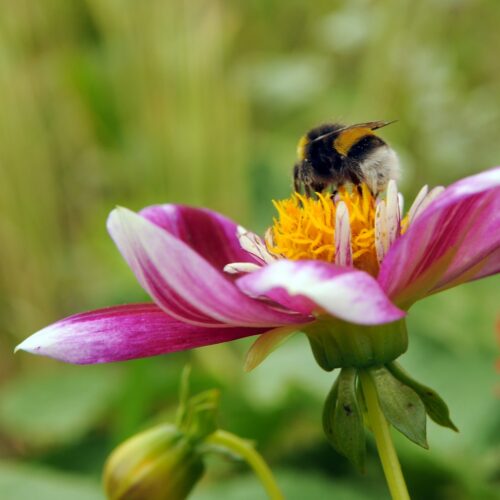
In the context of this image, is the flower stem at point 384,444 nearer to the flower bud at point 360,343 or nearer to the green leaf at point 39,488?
the flower bud at point 360,343

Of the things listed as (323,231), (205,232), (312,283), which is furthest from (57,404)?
(312,283)

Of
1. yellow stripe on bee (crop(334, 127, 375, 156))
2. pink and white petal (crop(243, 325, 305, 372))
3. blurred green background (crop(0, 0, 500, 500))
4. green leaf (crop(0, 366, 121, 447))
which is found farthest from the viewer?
green leaf (crop(0, 366, 121, 447))

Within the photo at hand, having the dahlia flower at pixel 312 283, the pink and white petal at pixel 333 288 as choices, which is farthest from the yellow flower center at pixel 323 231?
the pink and white petal at pixel 333 288

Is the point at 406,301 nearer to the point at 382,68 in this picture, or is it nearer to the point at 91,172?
the point at 382,68

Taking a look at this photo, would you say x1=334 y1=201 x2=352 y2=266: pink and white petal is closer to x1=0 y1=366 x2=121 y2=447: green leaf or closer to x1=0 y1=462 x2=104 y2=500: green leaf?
x1=0 y1=462 x2=104 y2=500: green leaf

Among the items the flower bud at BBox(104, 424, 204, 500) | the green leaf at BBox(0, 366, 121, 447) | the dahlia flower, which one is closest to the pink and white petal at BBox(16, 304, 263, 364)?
the dahlia flower

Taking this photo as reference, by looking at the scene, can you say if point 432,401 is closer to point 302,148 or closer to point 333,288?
point 333,288
